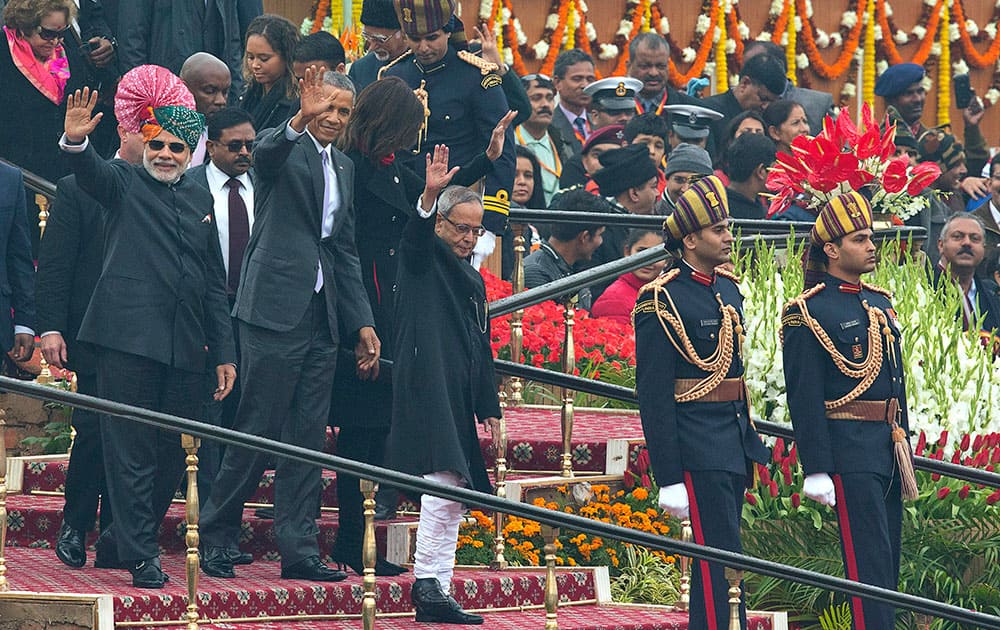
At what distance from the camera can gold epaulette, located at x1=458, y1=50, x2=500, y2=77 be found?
9.70 metres

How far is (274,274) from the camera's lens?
801 centimetres

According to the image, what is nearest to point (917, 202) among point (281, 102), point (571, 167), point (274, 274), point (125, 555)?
point (571, 167)

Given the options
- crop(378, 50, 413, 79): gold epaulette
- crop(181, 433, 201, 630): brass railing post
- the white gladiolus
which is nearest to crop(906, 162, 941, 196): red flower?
crop(378, 50, 413, 79): gold epaulette

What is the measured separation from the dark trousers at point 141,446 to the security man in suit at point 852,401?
2434mm

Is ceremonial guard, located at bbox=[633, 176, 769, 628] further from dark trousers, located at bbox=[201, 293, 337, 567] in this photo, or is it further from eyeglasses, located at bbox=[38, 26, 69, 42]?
eyeglasses, located at bbox=[38, 26, 69, 42]

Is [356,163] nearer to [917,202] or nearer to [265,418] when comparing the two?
[265,418]

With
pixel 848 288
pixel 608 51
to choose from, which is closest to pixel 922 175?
pixel 848 288

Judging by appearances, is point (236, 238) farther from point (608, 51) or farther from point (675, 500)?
point (608, 51)

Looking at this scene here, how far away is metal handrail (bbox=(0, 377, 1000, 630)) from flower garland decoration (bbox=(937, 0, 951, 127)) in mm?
13789

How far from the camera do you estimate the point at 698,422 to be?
753cm

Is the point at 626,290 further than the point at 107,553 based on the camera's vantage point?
Yes

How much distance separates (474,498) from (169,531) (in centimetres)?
199

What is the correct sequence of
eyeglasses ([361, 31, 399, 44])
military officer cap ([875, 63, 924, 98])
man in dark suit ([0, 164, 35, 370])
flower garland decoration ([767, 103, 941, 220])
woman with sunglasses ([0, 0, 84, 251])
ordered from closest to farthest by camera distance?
man in dark suit ([0, 164, 35, 370]) → flower garland decoration ([767, 103, 941, 220]) → eyeglasses ([361, 31, 399, 44]) → woman with sunglasses ([0, 0, 84, 251]) → military officer cap ([875, 63, 924, 98])

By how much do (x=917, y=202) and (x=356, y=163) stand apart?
415 centimetres
